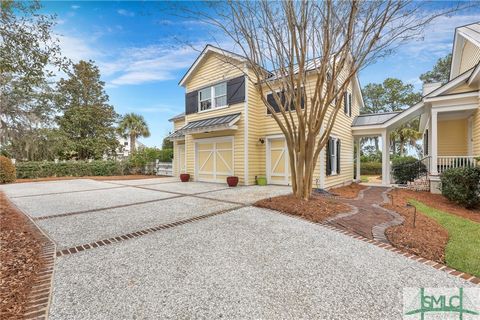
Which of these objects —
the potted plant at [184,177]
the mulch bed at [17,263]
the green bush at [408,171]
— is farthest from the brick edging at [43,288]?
the green bush at [408,171]

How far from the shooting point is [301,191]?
703cm

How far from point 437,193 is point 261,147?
26.2 ft

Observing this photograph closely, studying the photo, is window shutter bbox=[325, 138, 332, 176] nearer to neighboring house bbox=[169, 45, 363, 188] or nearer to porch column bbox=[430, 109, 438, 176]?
neighboring house bbox=[169, 45, 363, 188]

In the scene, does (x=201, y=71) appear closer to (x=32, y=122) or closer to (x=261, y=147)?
(x=261, y=147)

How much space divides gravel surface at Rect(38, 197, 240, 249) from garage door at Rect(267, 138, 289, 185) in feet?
16.3

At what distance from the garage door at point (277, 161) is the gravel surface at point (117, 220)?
4975 mm

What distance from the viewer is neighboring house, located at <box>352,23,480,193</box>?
947 centimetres

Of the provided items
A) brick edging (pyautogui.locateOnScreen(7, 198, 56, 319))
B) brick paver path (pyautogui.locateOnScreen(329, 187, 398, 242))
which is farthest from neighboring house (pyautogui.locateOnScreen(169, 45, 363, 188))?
brick edging (pyautogui.locateOnScreen(7, 198, 56, 319))

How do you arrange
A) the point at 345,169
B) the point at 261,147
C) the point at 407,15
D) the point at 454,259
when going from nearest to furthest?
the point at 454,259, the point at 407,15, the point at 261,147, the point at 345,169

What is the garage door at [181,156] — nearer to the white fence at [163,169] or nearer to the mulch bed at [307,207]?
the white fence at [163,169]

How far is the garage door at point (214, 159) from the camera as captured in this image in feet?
41.3

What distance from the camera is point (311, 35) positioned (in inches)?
264

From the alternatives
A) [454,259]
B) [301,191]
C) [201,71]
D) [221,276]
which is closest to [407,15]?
[301,191]

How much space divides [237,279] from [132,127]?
29.2m
